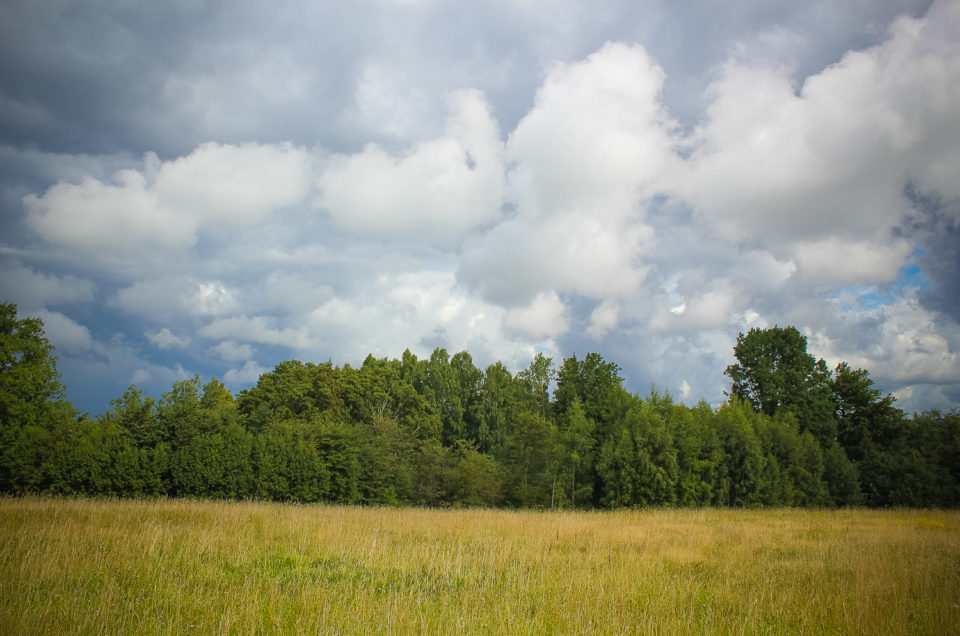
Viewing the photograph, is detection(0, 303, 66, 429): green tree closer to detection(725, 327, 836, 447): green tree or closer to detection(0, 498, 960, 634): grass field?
detection(0, 498, 960, 634): grass field

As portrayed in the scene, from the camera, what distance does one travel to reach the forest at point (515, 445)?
2806cm

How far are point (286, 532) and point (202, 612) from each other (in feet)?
23.4

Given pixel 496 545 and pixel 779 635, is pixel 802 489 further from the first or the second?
pixel 779 635

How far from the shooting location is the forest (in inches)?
1105

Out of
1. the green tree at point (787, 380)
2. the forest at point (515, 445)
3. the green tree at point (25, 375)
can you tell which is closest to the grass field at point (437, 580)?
the forest at point (515, 445)

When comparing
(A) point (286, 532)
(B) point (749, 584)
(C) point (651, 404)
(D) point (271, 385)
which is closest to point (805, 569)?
(B) point (749, 584)

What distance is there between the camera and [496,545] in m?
11.5

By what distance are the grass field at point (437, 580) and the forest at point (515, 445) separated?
50.0 ft

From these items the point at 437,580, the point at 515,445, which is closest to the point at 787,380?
the point at 515,445

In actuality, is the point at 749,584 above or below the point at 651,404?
below

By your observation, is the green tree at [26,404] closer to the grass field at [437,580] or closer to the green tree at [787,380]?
the grass field at [437,580]

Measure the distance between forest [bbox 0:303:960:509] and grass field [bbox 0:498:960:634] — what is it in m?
15.2

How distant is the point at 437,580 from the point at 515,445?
33.2 metres

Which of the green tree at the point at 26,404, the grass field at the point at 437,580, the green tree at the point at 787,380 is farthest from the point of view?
the green tree at the point at 787,380
